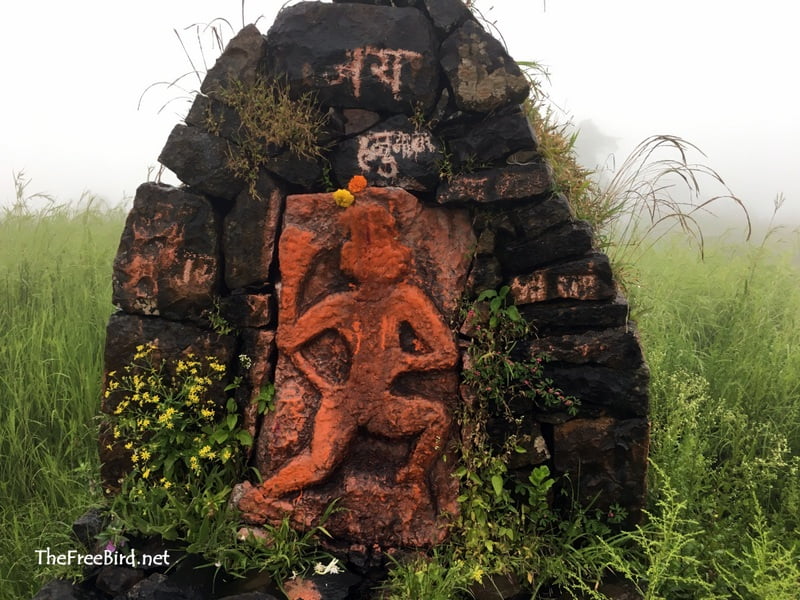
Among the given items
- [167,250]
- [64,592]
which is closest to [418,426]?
[167,250]

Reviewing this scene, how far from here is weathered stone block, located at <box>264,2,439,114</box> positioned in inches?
110

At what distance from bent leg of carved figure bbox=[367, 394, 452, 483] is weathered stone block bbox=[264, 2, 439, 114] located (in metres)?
1.61

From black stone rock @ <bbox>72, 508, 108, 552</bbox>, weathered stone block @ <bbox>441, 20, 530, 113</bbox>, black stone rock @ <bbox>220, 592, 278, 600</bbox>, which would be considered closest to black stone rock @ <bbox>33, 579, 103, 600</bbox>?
black stone rock @ <bbox>72, 508, 108, 552</bbox>

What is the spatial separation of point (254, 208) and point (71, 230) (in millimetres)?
4215

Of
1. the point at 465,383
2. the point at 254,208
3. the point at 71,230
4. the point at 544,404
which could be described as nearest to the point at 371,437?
the point at 465,383

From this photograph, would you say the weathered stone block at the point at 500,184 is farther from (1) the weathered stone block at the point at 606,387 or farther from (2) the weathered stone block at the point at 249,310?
(2) the weathered stone block at the point at 249,310

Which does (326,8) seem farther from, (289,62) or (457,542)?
(457,542)

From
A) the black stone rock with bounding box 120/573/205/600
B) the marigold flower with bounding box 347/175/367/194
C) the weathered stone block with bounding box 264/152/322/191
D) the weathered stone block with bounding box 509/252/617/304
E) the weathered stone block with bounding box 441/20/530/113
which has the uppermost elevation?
the weathered stone block with bounding box 441/20/530/113

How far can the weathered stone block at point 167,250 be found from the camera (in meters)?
2.95

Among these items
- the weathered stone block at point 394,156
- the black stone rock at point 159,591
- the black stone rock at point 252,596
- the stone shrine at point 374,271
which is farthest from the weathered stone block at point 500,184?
the black stone rock at point 159,591

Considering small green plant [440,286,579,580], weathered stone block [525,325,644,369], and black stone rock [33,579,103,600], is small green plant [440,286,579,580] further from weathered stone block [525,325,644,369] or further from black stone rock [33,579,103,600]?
black stone rock [33,579,103,600]

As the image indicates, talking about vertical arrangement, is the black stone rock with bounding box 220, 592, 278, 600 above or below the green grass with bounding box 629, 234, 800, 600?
below

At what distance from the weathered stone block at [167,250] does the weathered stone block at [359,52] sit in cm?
92

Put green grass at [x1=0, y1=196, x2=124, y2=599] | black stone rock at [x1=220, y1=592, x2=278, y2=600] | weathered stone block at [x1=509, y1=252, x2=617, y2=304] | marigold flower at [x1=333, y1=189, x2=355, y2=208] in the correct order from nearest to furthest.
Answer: black stone rock at [x1=220, y1=592, x2=278, y2=600] → weathered stone block at [x1=509, y1=252, x2=617, y2=304] → marigold flower at [x1=333, y1=189, x2=355, y2=208] → green grass at [x1=0, y1=196, x2=124, y2=599]
